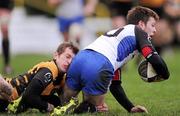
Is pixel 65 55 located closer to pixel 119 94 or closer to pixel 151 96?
pixel 119 94

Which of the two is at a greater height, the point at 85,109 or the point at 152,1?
the point at 152,1

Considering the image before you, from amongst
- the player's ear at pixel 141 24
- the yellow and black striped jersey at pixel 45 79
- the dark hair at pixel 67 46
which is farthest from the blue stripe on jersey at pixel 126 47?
the yellow and black striped jersey at pixel 45 79

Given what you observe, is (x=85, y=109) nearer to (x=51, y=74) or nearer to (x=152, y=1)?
(x=51, y=74)

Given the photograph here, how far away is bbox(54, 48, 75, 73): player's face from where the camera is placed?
8180mm

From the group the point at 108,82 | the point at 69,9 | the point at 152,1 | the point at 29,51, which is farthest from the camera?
the point at 29,51

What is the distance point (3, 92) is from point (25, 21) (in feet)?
42.2

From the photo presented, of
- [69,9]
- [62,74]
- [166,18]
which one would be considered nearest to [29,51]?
[166,18]

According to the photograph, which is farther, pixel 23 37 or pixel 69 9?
pixel 23 37

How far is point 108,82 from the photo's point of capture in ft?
26.0

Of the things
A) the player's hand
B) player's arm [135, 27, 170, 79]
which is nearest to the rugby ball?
player's arm [135, 27, 170, 79]

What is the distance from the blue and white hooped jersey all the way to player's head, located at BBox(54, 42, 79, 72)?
24 centimetres

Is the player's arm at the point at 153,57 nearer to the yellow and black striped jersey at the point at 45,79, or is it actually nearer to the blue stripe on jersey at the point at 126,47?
the blue stripe on jersey at the point at 126,47

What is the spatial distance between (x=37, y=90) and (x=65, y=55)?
56cm

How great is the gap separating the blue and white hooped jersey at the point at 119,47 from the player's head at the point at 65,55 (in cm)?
24
